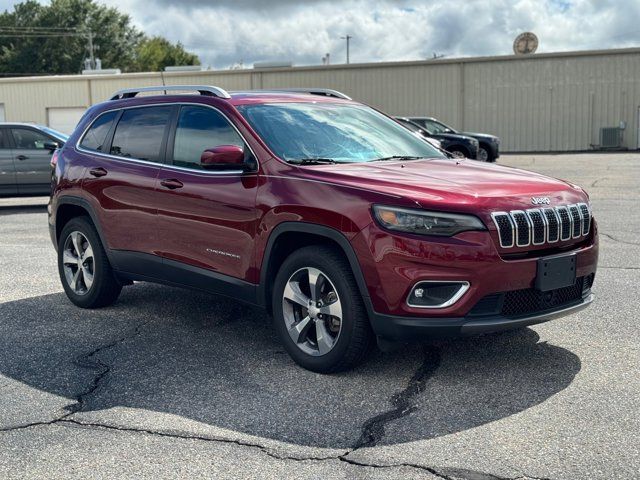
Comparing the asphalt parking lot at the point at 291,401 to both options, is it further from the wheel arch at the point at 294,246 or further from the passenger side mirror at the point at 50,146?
the passenger side mirror at the point at 50,146

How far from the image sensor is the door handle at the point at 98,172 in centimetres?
638

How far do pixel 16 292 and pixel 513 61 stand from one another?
106ft

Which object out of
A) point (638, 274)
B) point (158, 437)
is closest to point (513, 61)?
point (638, 274)

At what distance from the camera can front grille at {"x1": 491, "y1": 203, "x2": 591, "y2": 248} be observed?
4375 mm

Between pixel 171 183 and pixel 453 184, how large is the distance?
2.10 m

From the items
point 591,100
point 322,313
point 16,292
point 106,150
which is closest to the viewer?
point 322,313

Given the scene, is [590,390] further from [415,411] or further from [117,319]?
[117,319]

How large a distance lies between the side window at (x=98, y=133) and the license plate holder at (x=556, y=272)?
3.79 metres

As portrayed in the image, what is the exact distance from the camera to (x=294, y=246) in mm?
5070

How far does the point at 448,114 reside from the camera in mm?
37406

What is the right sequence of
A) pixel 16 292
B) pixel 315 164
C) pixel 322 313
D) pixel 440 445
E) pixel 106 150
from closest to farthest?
1. pixel 440 445
2. pixel 322 313
3. pixel 315 164
4. pixel 106 150
5. pixel 16 292

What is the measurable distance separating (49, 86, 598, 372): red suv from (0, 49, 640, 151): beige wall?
31.5 metres

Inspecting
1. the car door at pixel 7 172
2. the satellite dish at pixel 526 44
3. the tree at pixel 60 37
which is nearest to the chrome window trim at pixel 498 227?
the car door at pixel 7 172

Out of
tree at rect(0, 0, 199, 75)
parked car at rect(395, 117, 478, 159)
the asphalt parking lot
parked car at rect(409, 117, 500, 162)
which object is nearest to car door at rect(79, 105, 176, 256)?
the asphalt parking lot
